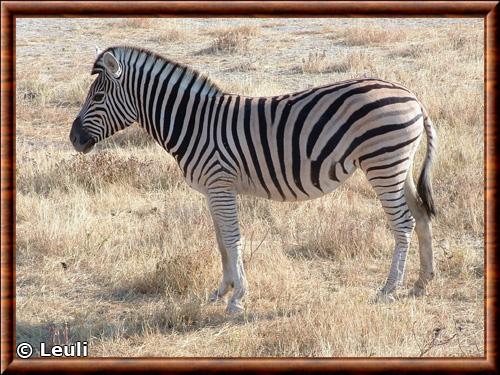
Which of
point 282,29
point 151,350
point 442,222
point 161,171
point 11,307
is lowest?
point 151,350

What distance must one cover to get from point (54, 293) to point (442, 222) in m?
4.16

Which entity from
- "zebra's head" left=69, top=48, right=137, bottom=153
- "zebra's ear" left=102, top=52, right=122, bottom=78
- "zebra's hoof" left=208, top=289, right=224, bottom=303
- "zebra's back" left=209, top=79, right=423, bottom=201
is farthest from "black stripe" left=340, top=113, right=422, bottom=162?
"zebra's ear" left=102, top=52, right=122, bottom=78

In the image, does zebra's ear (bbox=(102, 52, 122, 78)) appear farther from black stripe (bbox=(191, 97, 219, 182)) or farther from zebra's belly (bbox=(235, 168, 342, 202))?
zebra's belly (bbox=(235, 168, 342, 202))

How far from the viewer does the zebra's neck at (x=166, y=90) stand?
695cm

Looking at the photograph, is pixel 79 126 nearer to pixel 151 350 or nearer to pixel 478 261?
pixel 151 350

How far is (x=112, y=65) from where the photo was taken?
22.8 ft

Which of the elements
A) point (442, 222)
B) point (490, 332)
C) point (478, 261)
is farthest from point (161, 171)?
point (490, 332)

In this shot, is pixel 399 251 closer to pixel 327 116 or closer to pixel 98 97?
pixel 327 116

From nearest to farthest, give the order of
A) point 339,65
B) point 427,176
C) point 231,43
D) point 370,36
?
point 427,176
point 339,65
point 370,36
point 231,43

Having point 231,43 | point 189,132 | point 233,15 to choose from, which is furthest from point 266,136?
point 231,43

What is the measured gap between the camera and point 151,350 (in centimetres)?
619

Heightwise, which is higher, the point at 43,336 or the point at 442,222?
the point at 442,222

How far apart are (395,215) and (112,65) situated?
2860mm

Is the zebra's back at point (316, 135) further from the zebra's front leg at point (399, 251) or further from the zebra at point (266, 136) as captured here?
the zebra's front leg at point (399, 251)
